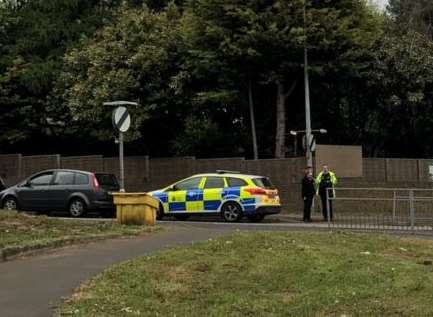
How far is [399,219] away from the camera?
19.8 meters

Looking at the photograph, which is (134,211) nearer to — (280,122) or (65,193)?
(65,193)

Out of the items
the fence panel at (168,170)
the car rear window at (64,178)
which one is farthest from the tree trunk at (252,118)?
the car rear window at (64,178)

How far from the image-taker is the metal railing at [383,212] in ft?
64.3

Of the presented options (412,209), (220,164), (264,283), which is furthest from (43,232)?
(220,164)

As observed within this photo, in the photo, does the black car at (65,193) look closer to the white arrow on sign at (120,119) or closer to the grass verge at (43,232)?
the white arrow on sign at (120,119)

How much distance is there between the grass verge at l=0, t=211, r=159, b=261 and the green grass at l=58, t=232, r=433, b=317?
2060mm

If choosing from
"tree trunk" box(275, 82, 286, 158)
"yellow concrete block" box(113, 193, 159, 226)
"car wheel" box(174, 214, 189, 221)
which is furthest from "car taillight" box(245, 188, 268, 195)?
"tree trunk" box(275, 82, 286, 158)

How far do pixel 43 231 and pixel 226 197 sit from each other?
904 centimetres

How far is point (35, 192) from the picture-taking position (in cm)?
2364

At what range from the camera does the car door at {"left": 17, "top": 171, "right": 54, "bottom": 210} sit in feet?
77.1

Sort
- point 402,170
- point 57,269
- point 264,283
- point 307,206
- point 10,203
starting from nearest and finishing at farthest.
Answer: point 264,283
point 57,269
point 307,206
point 10,203
point 402,170

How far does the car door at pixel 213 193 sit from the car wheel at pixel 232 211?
0.24 m

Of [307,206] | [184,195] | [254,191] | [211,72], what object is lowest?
[307,206]

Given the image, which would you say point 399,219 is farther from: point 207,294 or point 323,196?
point 207,294
